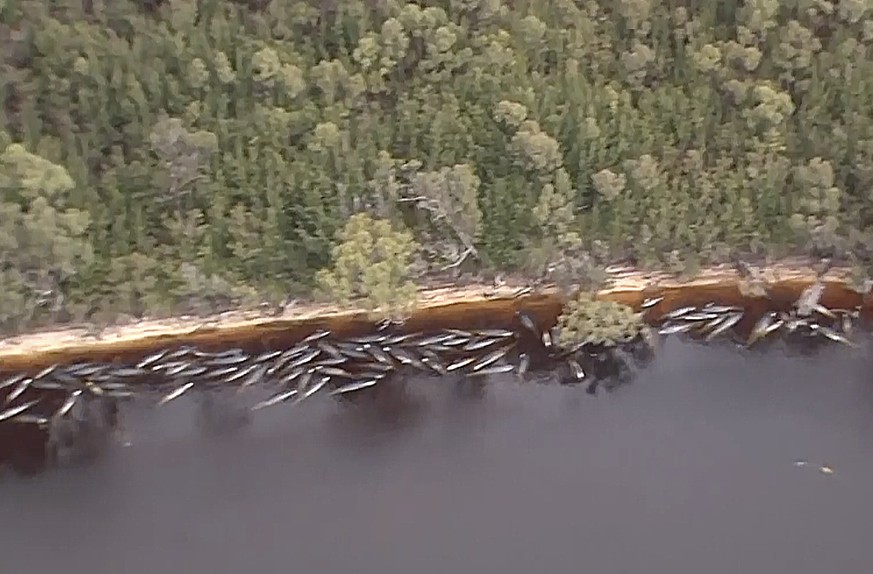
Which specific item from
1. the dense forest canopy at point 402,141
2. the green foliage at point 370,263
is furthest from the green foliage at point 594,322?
the green foliage at point 370,263

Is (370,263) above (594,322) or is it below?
above

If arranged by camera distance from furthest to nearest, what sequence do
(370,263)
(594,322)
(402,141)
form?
(594,322) < (402,141) < (370,263)

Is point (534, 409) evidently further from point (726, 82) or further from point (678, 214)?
point (726, 82)

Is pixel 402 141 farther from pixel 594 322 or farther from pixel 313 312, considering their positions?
pixel 594 322

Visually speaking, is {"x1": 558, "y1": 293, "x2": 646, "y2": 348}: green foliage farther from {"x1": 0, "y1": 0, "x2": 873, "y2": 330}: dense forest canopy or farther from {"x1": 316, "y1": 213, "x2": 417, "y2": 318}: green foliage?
{"x1": 316, "y1": 213, "x2": 417, "y2": 318}: green foliage

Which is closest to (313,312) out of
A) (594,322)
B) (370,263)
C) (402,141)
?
(370,263)

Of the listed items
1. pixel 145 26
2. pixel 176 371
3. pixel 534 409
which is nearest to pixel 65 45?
pixel 145 26

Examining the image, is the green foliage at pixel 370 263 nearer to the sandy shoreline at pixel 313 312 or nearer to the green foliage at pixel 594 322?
the sandy shoreline at pixel 313 312
